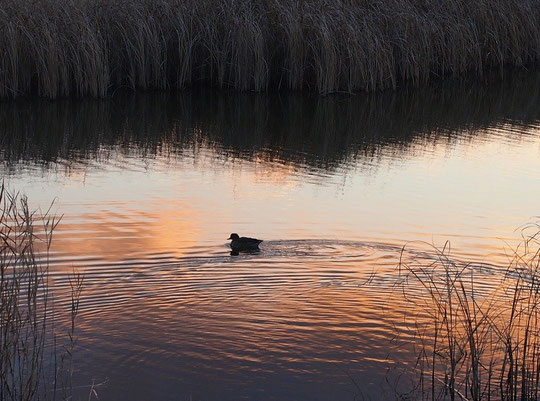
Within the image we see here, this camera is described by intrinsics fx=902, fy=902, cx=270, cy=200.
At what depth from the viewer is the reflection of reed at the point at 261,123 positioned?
1252cm

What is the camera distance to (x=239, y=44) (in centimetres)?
1630

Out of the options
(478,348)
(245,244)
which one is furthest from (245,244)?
(478,348)

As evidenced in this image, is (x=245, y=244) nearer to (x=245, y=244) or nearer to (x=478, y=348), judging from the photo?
(x=245, y=244)

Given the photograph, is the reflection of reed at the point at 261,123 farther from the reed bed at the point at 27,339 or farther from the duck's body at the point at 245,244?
the reed bed at the point at 27,339

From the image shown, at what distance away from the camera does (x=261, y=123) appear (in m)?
14.6

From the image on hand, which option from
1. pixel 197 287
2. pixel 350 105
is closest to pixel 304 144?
pixel 350 105

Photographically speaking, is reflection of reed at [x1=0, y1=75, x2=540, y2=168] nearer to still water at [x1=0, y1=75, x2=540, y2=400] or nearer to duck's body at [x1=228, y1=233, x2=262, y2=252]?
still water at [x1=0, y1=75, x2=540, y2=400]

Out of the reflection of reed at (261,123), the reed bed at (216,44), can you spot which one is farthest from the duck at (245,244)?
the reed bed at (216,44)

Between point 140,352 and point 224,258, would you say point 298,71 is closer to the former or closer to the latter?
point 224,258

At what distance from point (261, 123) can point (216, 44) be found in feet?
8.75

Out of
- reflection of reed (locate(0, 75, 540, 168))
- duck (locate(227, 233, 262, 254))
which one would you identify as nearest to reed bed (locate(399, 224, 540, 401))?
duck (locate(227, 233, 262, 254))

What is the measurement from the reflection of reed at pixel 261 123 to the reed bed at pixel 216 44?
1.41ft

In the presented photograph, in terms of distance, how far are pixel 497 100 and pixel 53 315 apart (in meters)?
13.2

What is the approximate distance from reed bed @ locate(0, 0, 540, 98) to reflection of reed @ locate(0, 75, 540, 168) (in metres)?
0.43
